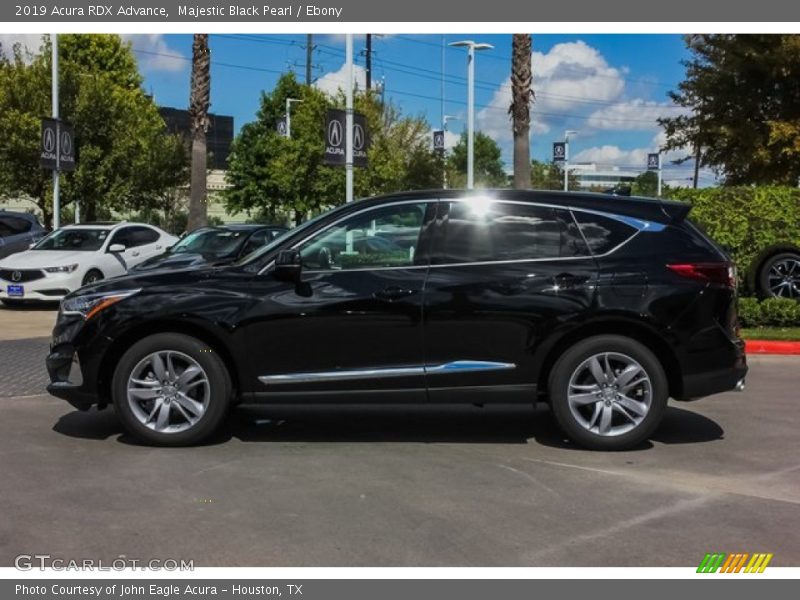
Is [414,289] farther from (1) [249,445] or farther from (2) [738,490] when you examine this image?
(2) [738,490]

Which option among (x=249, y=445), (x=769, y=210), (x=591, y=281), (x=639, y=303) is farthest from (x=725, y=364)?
(x=769, y=210)

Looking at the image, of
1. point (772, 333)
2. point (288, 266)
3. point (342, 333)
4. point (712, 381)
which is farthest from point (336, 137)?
point (712, 381)

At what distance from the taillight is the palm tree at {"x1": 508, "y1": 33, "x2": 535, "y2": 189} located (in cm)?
1250

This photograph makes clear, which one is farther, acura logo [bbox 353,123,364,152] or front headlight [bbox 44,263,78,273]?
acura logo [bbox 353,123,364,152]

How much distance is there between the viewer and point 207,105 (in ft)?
70.4

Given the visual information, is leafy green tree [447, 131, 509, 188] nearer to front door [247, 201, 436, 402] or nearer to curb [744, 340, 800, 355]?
curb [744, 340, 800, 355]

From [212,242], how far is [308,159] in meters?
23.8

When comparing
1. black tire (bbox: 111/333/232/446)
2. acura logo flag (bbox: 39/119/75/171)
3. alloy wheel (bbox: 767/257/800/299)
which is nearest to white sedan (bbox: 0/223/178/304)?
acura logo flag (bbox: 39/119/75/171)

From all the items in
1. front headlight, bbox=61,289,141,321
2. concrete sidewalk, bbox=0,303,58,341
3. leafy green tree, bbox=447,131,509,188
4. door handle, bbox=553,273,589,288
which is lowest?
concrete sidewalk, bbox=0,303,58,341

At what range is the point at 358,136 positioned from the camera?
17.4 metres

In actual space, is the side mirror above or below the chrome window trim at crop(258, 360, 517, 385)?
above

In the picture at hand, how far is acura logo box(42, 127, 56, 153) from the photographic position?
1966cm

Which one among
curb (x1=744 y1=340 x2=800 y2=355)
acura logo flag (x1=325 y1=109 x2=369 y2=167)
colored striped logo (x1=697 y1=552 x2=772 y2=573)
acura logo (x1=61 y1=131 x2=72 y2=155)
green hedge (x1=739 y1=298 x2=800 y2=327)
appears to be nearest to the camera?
colored striped logo (x1=697 y1=552 x2=772 y2=573)

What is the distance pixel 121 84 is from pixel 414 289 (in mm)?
35174
